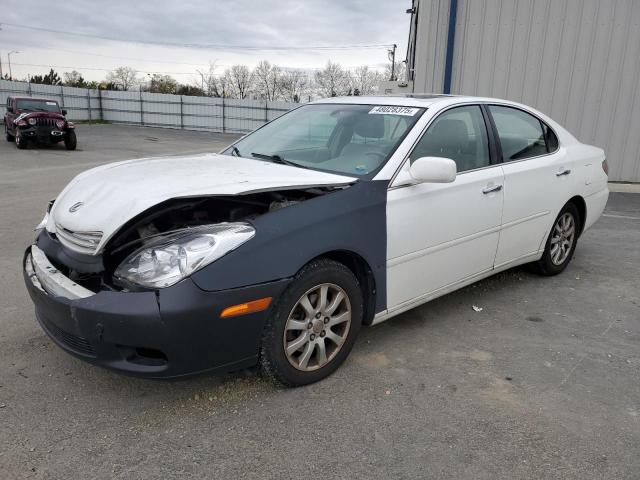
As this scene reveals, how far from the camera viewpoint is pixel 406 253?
3256 mm

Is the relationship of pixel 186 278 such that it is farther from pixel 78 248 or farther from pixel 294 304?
pixel 78 248

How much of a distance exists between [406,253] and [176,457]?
170 centimetres

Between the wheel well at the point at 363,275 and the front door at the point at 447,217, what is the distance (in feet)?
0.42

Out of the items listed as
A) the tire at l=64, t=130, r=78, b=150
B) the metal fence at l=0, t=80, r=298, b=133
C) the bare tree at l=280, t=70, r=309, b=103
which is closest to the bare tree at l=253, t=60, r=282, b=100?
the bare tree at l=280, t=70, r=309, b=103

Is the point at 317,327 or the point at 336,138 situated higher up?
the point at 336,138

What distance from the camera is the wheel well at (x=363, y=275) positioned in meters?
3.00

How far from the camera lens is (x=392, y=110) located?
366 cm

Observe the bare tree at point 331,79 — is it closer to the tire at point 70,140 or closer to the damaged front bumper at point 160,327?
the tire at point 70,140

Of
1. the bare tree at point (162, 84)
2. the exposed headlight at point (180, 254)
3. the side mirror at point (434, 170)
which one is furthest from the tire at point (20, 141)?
the bare tree at point (162, 84)

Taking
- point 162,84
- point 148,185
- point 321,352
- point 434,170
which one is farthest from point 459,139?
point 162,84

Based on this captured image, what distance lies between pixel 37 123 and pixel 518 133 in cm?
1679

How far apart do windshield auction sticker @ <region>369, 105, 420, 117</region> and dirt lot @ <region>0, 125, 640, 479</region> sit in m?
1.46

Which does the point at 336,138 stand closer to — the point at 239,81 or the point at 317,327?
the point at 317,327

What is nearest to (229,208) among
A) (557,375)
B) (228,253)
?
(228,253)
